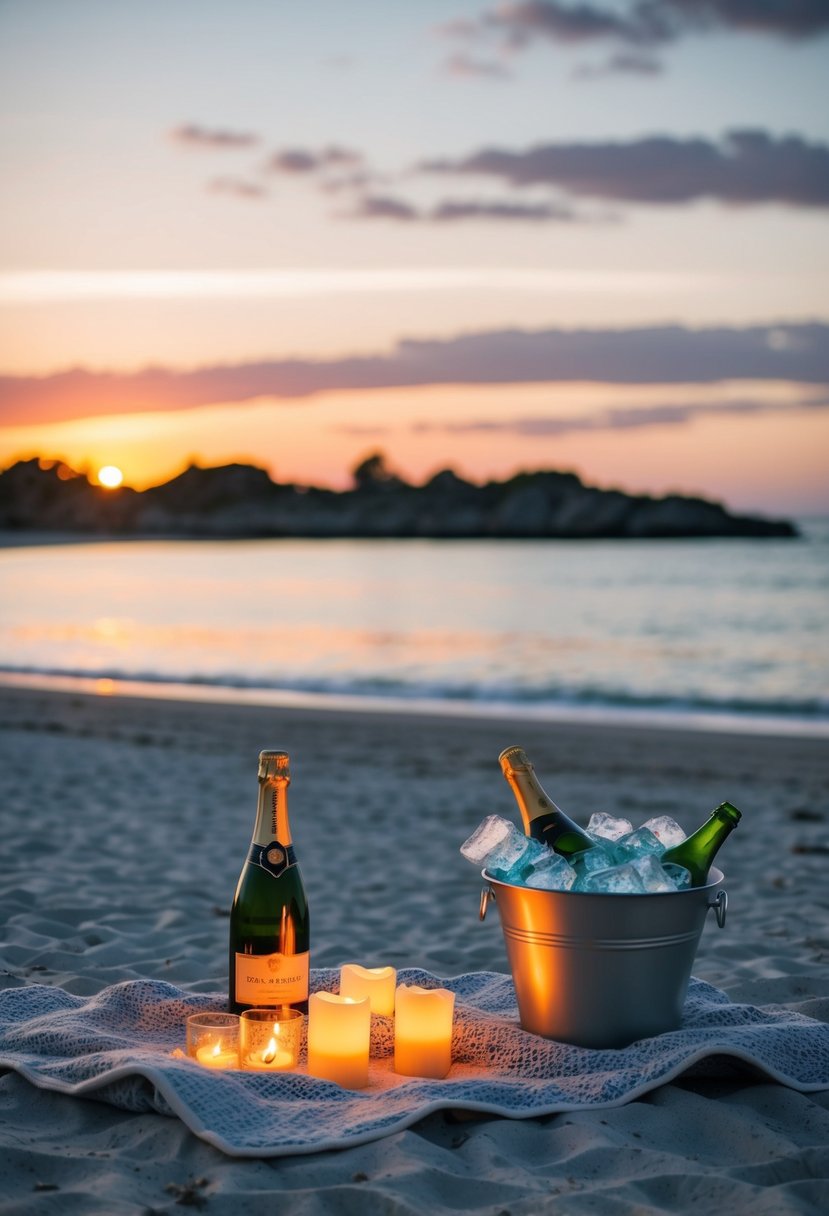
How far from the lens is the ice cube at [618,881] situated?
283 cm

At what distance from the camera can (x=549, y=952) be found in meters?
2.91

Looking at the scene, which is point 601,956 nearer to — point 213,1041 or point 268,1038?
point 268,1038

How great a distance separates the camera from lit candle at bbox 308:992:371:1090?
9.40 feet

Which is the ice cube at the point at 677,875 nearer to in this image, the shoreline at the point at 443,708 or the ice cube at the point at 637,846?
the ice cube at the point at 637,846

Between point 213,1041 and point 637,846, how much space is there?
1.13 meters

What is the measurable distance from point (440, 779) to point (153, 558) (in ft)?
266

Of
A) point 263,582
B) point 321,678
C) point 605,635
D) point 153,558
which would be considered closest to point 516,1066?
point 321,678

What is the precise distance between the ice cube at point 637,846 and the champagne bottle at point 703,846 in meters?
0.06

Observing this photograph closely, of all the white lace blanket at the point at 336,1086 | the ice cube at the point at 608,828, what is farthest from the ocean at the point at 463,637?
the white lace blanket at the point at 336,1086

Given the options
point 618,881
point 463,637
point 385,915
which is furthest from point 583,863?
point 463,637

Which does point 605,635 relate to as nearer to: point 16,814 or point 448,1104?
point 16,814

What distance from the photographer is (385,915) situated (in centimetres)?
526

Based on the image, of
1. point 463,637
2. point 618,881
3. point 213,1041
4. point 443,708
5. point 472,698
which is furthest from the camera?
point 463,637

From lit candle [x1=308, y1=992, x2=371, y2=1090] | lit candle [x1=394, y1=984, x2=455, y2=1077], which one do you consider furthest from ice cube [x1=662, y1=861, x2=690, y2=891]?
lit candle [x1=308, y1=992, x2=371, y2=1090]
